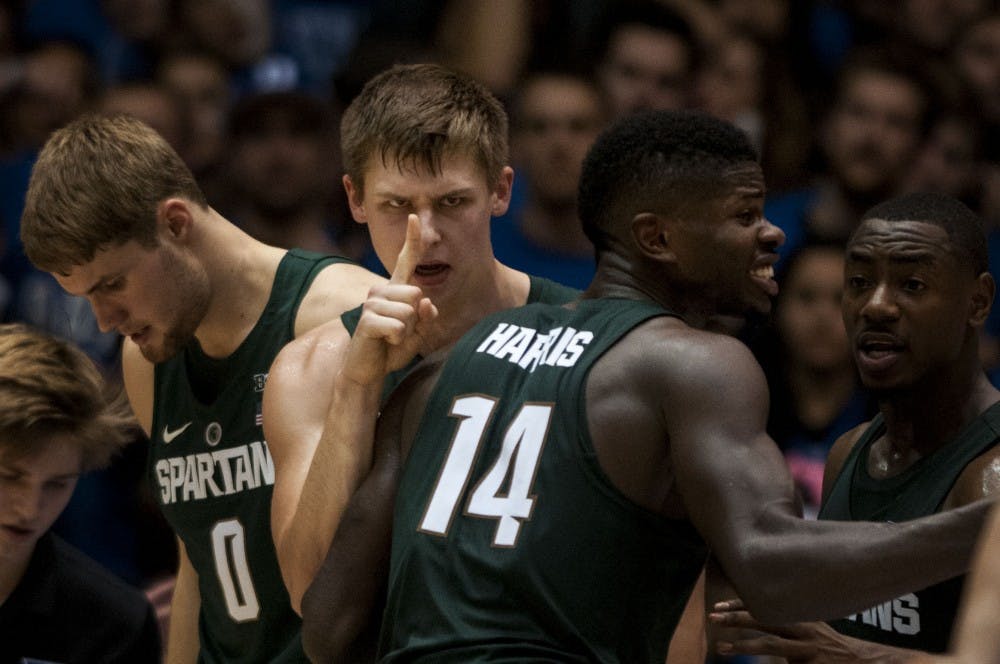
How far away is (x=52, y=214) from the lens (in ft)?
13.5

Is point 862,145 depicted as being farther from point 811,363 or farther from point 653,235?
point 653,235

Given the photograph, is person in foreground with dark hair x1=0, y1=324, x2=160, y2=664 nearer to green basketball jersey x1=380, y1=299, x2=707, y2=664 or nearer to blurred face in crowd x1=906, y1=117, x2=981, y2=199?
green basketball jersey x1=380, y1=299, x2=707, y2=664

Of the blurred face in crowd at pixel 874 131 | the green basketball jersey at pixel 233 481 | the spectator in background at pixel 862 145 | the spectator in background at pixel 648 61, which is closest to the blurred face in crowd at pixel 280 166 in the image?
the spectator in background at pixel 648 61

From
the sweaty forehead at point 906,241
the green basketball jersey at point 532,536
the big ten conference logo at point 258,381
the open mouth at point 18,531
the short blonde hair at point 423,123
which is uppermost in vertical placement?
the short blonde hair at point 423,123

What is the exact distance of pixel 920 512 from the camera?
3602mm

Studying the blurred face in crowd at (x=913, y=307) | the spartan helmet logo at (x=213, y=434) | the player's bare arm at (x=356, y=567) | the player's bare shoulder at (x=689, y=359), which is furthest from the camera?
the spartan helmet logo at (x=213, y=434)

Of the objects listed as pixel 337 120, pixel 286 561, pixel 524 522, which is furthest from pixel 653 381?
pixel 337 120

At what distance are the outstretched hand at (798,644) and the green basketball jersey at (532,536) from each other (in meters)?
0.11

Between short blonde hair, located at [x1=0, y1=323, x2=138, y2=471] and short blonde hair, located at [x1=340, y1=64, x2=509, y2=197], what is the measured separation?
1140 millimetres

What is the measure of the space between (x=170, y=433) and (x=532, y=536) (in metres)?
1.78

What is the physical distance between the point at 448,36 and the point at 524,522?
5842 mm

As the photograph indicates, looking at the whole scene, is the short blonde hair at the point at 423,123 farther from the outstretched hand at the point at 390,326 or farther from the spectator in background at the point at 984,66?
the spectator in background at the point at 984,66

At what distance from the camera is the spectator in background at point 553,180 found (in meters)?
6.90

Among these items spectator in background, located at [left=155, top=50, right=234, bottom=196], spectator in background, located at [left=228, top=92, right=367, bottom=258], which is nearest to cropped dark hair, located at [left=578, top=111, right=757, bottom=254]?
spectator in background, located at [left=228, top=92, right=367, bottom=258]
